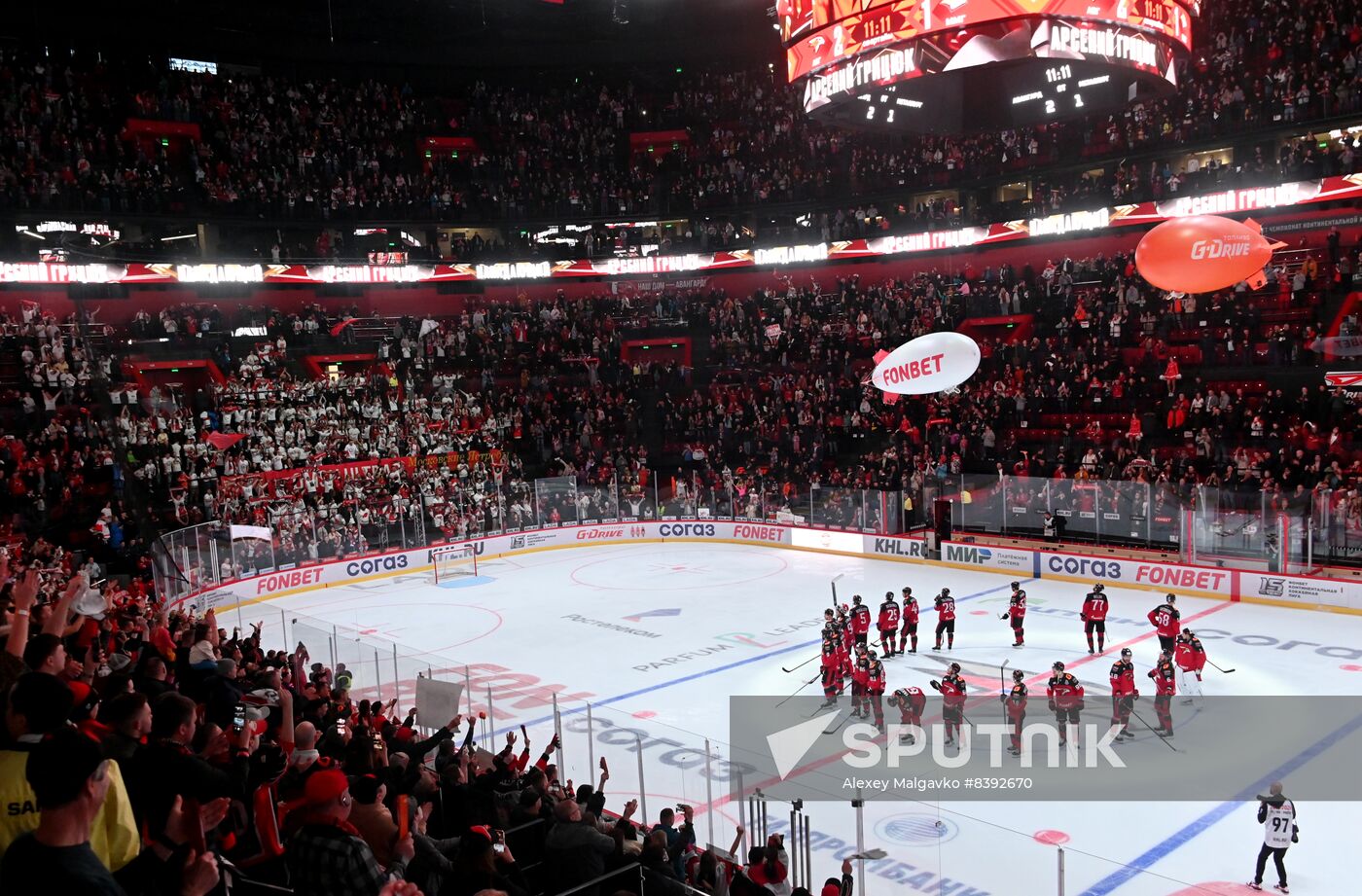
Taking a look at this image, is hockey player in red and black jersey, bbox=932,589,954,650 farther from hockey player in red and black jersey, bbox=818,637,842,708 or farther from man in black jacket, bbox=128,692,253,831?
man in black jacket, bbox=128,692,253,831

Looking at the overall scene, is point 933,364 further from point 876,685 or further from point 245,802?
point 245,802

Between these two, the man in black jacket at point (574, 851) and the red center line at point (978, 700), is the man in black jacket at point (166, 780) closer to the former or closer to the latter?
the man in black jacket at point (574, 851)

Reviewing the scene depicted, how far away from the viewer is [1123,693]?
1286cm

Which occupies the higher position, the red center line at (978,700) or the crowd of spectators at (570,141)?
the crowd of spectators at (570,141)

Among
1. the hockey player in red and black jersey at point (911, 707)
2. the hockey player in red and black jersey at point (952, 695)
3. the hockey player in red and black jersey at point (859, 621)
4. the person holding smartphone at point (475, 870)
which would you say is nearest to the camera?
the person holding smartphone at point (475, 870)

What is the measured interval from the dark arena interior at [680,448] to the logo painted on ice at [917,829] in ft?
0.23

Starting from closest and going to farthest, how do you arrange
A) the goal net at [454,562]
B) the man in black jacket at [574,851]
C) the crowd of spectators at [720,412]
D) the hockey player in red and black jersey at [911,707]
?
the man in black jacket at [574,851], the hockey player in red and black jersey at [911,707], the crowd of spectators at [720,412], the goal net at [454,562]

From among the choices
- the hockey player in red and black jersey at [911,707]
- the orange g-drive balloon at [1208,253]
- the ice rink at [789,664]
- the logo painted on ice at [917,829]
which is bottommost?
the ice rink at [789,664]

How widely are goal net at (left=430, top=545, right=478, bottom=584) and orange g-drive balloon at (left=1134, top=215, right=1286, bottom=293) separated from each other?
18042mm

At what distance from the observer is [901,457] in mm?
28828

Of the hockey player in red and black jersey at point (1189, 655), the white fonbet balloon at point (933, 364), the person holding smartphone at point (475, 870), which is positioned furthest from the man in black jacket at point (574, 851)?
the white fonbet balloon at point (933, 364)

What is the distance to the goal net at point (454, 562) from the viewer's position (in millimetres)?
26703

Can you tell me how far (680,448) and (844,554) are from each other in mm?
8998

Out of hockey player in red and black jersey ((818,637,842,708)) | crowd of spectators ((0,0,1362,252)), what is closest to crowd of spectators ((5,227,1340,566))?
crowd of spectators ((0,0,1362,252))
